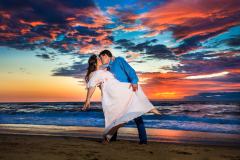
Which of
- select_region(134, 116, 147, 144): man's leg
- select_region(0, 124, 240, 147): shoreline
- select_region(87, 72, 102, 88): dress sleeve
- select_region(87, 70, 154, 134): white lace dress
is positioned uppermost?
select_region(87, 72, 102, 88): dress sleeve

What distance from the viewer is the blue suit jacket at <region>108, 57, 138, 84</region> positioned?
6.41 meters

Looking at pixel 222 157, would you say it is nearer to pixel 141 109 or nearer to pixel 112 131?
pixel 141 109

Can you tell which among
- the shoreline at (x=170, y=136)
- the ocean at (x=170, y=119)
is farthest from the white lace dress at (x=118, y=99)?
the ocean at (x=170, y=119)

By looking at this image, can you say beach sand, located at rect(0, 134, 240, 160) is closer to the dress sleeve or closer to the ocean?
the dress sleeve

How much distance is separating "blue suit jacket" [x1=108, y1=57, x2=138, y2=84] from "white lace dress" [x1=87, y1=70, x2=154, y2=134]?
3.8 inches

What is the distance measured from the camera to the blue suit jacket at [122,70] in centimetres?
641

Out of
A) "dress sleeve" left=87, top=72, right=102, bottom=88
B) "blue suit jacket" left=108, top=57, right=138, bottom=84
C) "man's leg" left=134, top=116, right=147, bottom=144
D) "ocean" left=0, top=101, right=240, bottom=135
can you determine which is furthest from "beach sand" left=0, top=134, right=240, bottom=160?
"ocean" left=0, top=101, right=240, bottom=135

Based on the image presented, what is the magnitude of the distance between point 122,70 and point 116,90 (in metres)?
0.45

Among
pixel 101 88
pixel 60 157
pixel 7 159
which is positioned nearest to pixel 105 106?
pixel 101 88

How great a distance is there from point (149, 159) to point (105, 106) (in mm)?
1985

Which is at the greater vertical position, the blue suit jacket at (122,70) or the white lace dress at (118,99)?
the blue suit jacket at (122,70)

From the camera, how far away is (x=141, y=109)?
6.48 meters

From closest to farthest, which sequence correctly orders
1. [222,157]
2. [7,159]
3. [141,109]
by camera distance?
[7,159], [222,157], [141,109]

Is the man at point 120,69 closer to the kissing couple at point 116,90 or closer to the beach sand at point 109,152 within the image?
the kissing couple at point 116,90
